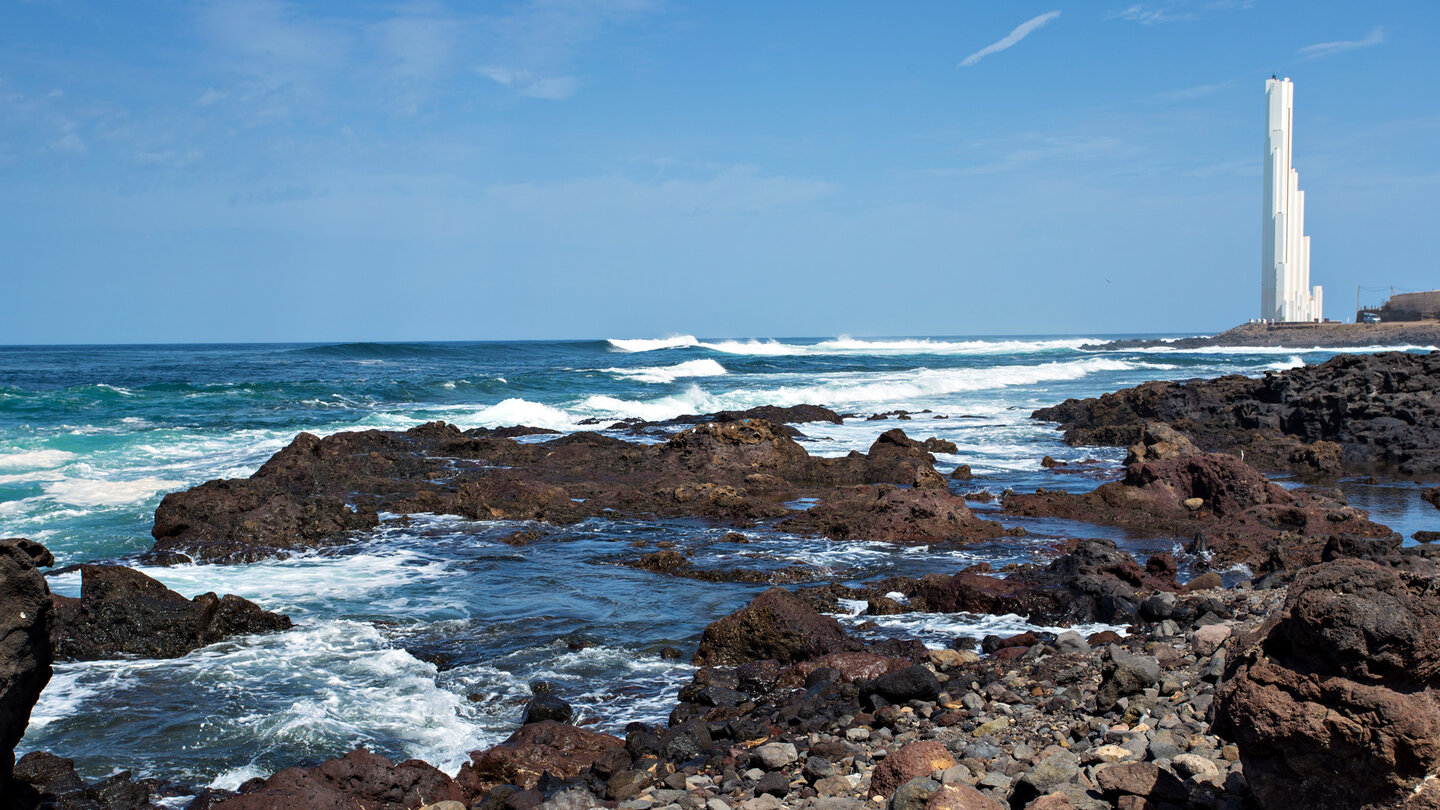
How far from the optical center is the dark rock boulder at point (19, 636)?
418cm

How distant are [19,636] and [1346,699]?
5.34 m

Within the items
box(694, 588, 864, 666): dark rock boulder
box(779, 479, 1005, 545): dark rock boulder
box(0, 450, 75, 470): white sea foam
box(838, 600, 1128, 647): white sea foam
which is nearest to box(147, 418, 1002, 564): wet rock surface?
box(779, 479, 1005, 545): dark rock boulder

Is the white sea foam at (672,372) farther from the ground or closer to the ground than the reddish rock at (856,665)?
farther from the ground

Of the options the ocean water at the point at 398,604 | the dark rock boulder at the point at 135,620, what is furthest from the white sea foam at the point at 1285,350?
the dark rock boulder at the point at 135,620

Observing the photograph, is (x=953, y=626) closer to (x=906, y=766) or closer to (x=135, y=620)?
(x=906, y=766)

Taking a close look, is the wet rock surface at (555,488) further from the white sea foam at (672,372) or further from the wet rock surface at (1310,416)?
the white sea foam at (672,372)

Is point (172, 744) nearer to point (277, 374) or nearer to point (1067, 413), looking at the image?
point (1067, 413)

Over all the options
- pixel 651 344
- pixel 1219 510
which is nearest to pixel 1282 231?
pixel 651 344

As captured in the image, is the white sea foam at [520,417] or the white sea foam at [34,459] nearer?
the white sea foam at [34,459]

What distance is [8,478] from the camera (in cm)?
1573

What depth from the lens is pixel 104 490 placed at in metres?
14.4

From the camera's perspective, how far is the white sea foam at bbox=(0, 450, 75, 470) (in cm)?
1694

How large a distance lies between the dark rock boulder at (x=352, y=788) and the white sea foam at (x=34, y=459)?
15616mm

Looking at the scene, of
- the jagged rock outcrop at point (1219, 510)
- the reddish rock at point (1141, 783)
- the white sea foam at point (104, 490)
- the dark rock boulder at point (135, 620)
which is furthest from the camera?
the white sea foam at point (104, 490)
